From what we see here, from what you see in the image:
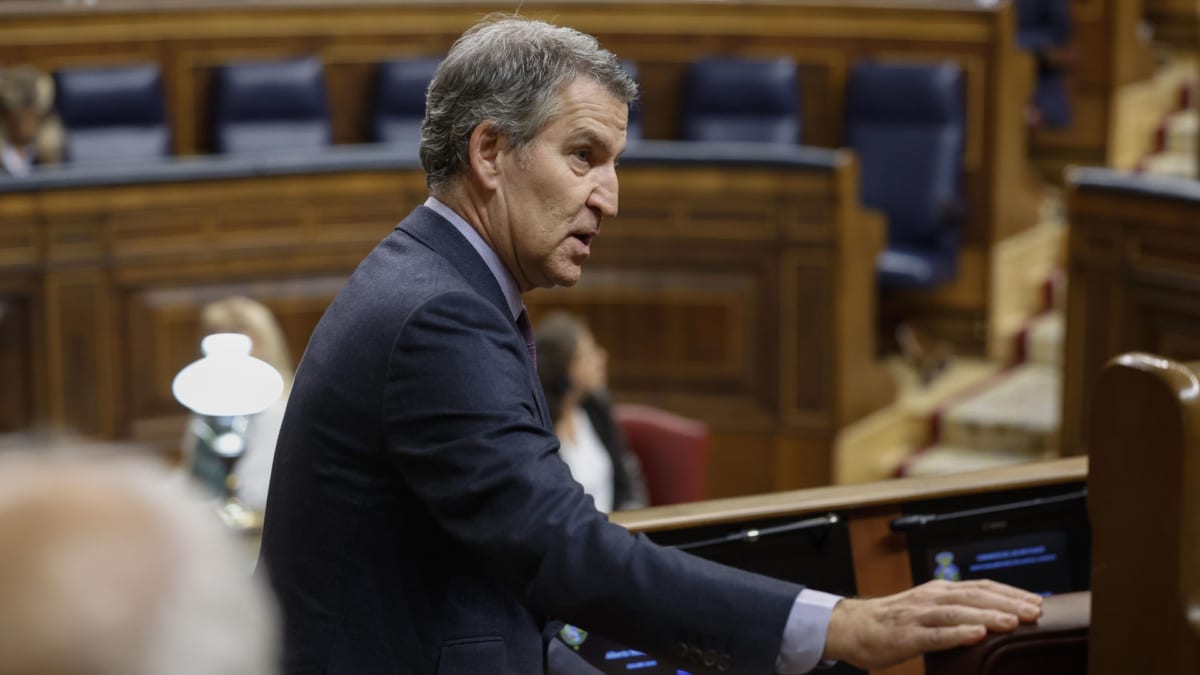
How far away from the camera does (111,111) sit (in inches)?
243

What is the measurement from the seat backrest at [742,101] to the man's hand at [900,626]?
477 cm

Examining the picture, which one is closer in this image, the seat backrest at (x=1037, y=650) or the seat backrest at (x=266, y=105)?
the seat backrest at (x=1037, y=650)

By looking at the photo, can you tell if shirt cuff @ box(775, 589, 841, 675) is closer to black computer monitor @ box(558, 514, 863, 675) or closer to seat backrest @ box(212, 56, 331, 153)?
black computer monitor @ box(558, 514, 863, 675)

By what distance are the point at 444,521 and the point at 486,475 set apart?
60 mm

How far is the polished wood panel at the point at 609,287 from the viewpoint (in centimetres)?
481

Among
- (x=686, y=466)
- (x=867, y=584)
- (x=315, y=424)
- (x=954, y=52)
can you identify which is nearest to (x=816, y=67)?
(x=954, y=52)

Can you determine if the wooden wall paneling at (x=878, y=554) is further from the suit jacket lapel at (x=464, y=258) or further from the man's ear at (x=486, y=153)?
the man's ear at (x=486, y=153)

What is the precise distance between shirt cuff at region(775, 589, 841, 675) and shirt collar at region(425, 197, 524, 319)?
1.22 ft

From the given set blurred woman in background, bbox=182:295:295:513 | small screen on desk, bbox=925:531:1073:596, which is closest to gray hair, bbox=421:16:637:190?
small screen on desk, bbox=925:531:1073:596

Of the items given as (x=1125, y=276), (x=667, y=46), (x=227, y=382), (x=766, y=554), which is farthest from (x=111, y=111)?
(x=766, y=554)

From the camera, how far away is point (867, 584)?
2.02 meters

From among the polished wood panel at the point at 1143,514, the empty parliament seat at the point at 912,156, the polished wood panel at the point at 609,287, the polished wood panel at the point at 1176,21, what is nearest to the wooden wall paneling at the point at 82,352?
the polished wood panel at the point at 609,287

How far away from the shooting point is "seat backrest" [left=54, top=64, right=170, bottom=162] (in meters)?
6.14

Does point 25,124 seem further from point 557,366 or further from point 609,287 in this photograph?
point 557,366
